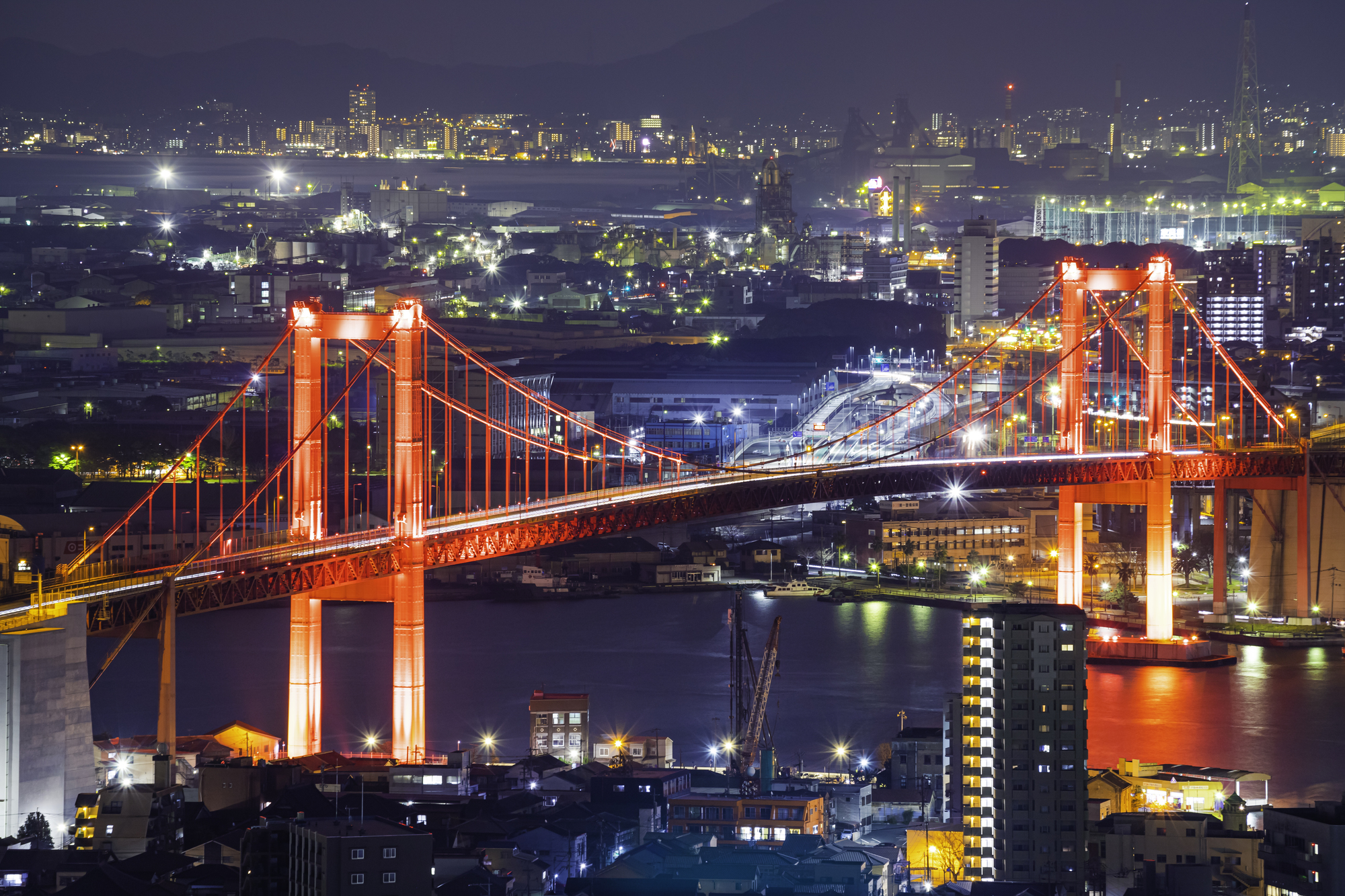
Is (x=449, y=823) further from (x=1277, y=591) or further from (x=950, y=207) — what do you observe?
(x=950, y=207)

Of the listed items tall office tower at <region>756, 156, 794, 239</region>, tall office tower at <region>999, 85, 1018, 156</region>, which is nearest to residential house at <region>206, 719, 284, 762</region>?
tall office tower at <region>756, 156, 794, 239</region>

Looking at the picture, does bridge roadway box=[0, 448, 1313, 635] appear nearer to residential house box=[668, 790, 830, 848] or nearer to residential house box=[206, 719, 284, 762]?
residential house box=[206, 719, 284, 762]

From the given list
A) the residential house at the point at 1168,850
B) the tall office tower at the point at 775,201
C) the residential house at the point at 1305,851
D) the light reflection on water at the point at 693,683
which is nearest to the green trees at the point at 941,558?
the light reflection on water at the point at 693,683

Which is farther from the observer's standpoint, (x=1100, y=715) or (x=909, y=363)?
(x=909, y=363)

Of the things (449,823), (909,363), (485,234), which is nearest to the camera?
(449,823)

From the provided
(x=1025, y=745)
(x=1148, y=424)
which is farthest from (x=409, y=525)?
(x=1148, y=424)

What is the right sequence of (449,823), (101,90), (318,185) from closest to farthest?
(449,823), (318,185), (101,90)

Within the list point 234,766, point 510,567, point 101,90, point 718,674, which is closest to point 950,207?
point 101,90
